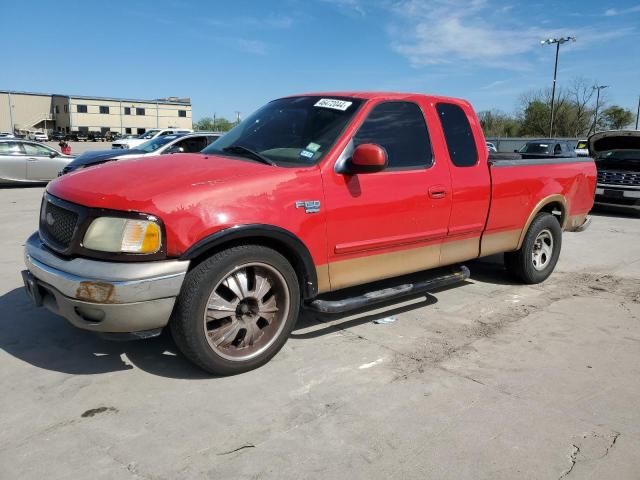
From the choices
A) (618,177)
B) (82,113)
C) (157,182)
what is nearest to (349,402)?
(157,182)

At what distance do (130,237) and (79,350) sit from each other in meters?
1.32

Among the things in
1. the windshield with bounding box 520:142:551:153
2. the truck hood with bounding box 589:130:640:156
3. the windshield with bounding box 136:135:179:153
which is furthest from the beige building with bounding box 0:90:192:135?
the truck hood with bounding box 589:130:640:156

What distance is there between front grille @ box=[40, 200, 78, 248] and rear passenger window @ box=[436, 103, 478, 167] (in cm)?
309

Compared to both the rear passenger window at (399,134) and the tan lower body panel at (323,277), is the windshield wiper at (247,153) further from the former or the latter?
the tan lower body panel at (323,277)

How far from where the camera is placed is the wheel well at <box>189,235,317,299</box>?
3270 millimetres

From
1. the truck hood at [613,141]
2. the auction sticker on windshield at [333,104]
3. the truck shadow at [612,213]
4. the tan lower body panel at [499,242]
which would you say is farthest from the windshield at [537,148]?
the auction sticker on windshield at [333,104]

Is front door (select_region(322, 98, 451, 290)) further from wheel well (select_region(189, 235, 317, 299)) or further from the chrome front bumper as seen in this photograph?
the chrome front bumper

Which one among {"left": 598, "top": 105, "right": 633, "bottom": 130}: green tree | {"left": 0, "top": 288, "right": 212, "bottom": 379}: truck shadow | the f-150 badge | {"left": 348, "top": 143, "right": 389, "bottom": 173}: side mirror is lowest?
{"left": 0, "top": 288, "right": 212, "bottom": 379}: truck shadow

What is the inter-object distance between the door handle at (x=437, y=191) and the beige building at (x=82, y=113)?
97.0 metres

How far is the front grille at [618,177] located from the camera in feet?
37.3

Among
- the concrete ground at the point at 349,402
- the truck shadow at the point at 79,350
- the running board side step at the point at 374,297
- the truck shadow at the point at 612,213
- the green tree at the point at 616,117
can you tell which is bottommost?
the concrete ground at the point at 349,402

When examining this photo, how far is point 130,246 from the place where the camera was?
119 inches

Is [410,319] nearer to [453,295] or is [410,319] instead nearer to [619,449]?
[453,295]

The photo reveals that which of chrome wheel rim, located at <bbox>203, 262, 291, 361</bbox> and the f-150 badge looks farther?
the f-150 badge
